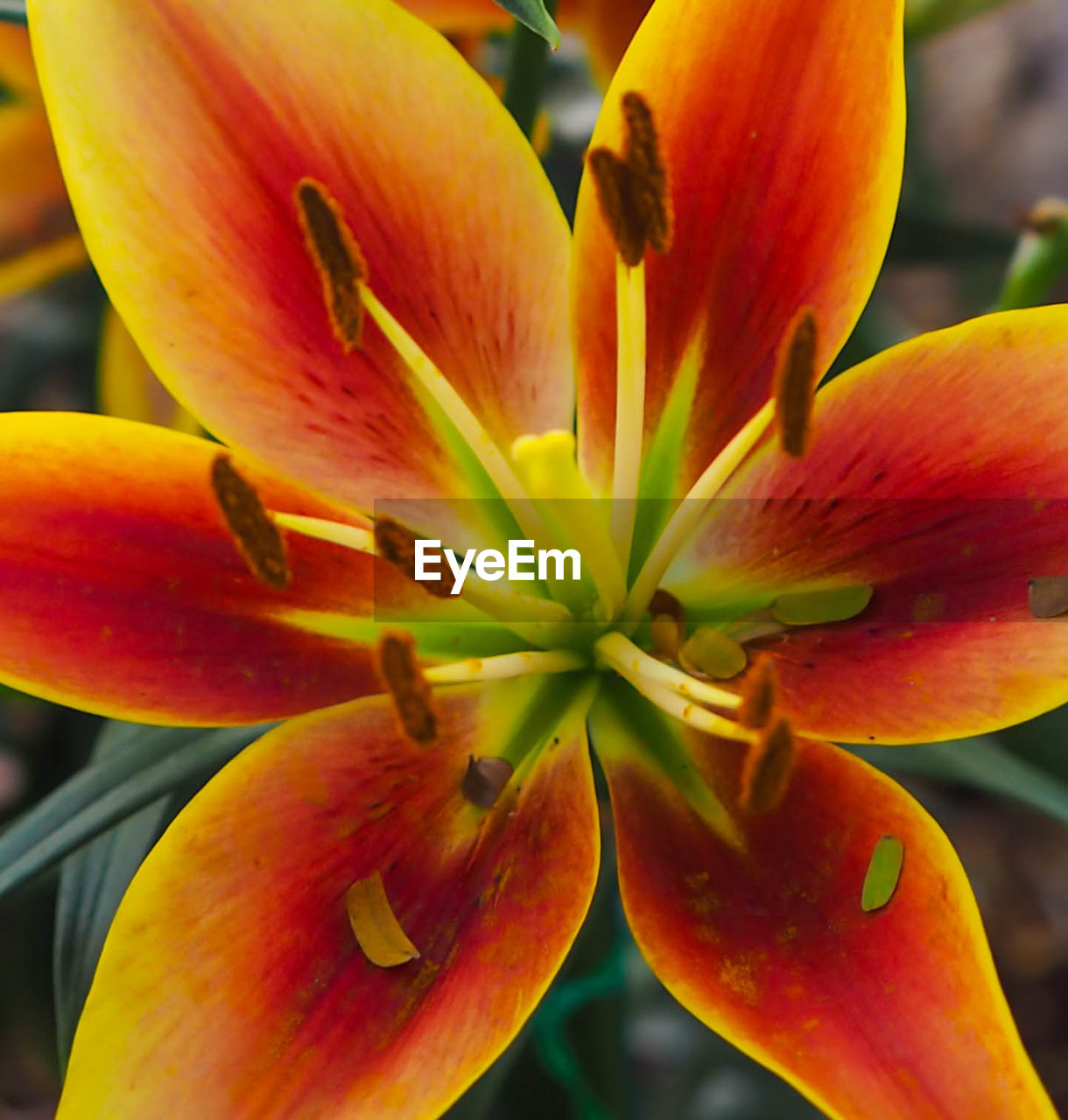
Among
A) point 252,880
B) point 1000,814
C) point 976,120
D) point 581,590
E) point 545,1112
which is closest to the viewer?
point 252,880

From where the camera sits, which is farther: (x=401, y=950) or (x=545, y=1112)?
(x=545, y=1112)

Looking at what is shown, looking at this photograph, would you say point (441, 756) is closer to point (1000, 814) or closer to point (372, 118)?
point (372, 118)

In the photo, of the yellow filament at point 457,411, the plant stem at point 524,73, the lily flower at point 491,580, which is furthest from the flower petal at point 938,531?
the plant stem at point 524,73

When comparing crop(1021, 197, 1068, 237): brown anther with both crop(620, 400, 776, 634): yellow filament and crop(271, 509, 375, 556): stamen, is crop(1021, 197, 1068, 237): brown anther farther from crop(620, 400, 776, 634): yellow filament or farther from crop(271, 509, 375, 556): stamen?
crop(271, 509, 375, 556): stamen

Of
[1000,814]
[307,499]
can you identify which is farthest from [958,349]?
[1000,814]

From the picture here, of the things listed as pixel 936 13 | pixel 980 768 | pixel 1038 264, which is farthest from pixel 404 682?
pixel 936 13

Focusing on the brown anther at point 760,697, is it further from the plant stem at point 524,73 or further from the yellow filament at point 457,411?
the plant stem at point 524,73
